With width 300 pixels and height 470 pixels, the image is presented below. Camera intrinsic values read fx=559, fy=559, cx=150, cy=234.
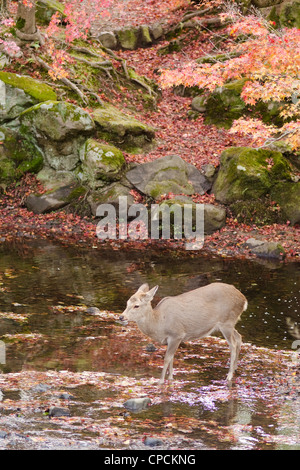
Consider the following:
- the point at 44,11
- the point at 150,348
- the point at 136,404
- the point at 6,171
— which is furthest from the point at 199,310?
the point at 44,11

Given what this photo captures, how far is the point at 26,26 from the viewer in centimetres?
2416

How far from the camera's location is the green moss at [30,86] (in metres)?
22.3

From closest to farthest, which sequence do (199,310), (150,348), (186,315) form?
(186,315) → (199,310) → (150,348)

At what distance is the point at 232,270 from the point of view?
17.0m

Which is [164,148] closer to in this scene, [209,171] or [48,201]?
[209,171]

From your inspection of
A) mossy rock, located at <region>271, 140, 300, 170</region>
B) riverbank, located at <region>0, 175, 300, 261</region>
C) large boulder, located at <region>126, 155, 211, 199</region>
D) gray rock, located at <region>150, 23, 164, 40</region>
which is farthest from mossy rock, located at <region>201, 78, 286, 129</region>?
gray rock, located at <region>150, 23, 164, 40</region>

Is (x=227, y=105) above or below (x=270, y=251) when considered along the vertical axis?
above

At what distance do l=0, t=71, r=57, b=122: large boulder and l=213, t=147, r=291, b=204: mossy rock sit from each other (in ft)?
24.8

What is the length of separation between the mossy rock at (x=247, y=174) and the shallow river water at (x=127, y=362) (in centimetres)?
496

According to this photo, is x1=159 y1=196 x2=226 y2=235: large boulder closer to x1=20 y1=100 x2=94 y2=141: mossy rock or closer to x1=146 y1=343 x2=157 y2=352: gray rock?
x1=20 y1=100 x2=94 y2=141: mossy rock

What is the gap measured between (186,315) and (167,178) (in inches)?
527

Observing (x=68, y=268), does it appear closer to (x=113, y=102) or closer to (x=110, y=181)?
(x=110, y=181)

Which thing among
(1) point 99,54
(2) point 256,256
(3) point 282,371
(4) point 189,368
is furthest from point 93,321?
(1) point 99,54

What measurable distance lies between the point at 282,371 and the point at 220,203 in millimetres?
12923
